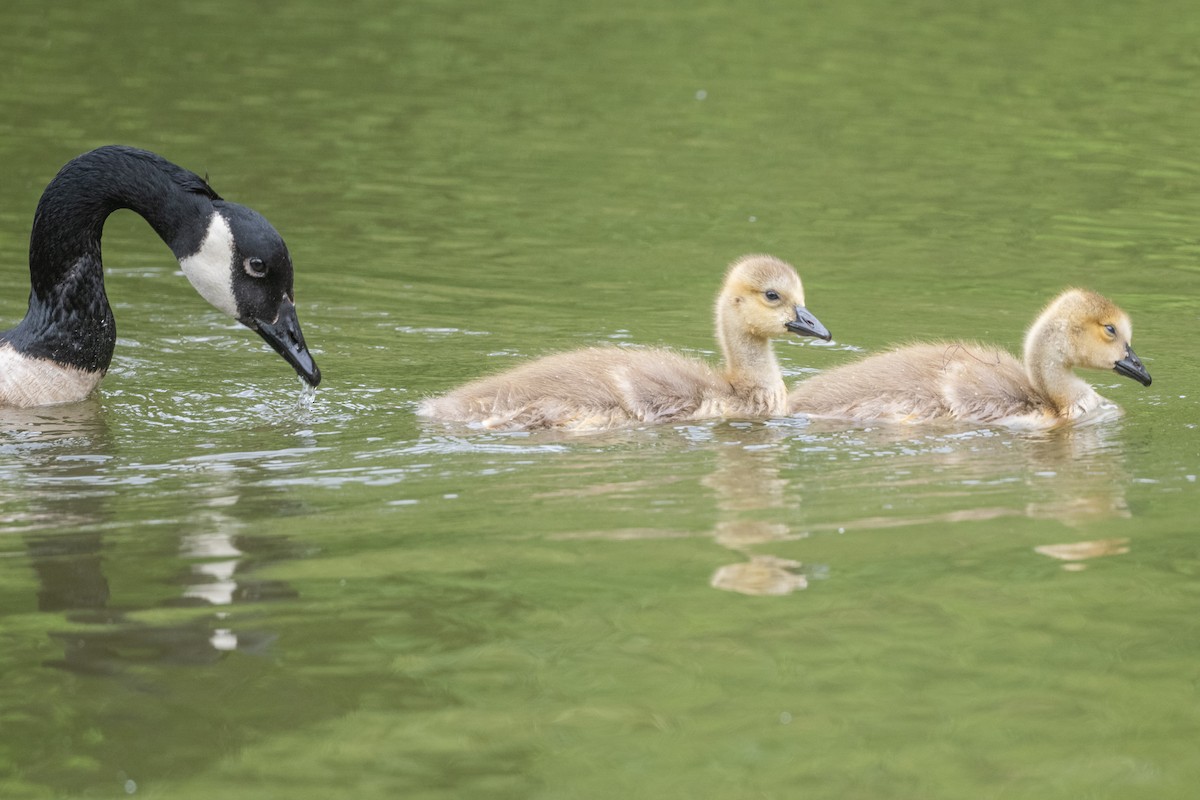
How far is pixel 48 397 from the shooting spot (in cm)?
949

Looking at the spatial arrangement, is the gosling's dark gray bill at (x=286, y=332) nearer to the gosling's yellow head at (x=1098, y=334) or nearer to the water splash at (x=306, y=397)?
the water splash at (x=306, y=397)

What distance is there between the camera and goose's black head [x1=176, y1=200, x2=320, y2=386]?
28.8 feet

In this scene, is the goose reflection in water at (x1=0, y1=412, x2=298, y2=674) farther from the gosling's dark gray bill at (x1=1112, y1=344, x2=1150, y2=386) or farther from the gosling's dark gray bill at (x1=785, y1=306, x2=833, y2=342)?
the gosling's dark gray bill at (x1=1112, y1=344, x2=1150, y2=386)

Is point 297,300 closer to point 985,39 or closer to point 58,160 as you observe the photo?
point 58,160

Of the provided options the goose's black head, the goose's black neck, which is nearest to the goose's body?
the goose's black head

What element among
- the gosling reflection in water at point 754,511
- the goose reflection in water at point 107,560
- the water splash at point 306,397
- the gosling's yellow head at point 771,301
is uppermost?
the gosling's yellow head at point 771,301

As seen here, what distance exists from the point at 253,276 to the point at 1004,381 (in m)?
3.83

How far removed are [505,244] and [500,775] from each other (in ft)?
29.3

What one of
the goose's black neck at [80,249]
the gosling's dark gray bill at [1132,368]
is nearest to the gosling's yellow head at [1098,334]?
the gosling's dark gray bill at [1132,368]

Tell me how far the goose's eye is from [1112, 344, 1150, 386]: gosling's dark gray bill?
4323 millimetres

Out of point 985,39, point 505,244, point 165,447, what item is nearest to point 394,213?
point 505,244

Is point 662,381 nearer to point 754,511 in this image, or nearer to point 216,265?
point 754,511

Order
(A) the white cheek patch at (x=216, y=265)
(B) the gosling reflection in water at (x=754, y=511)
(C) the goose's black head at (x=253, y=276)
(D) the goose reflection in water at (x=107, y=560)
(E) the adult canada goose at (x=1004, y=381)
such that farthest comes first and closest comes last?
(E) the adult canada goose at (x=1004, y=381)
(A) the white cheek patch at (x=216, y=265)
(C) the goose's black head at (x=253, y=276)
(B) the gosling reflection in water at (x=754, y=511)
(D) the goose reflection in water at (x=107, y=560)

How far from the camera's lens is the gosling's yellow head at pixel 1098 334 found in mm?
9062
